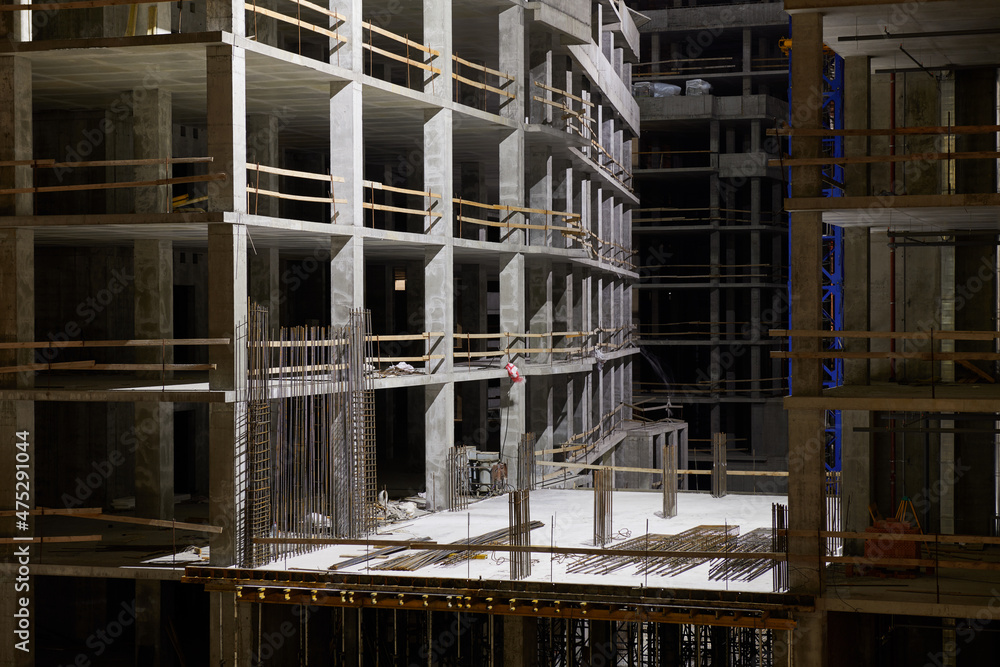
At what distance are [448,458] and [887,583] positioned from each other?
10.7m

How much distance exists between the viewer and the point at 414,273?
1281 inches

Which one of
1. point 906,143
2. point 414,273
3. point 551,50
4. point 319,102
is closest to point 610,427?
point 414,273

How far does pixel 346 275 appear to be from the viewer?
21531 millimetres

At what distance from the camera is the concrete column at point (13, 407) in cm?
1861

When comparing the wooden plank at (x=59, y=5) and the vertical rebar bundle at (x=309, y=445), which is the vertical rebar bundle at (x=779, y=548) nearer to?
the vertical rebar bundle at (x=309, y=445)

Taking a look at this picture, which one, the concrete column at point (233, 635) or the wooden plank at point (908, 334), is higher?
the wooden plank at point (908, 334)

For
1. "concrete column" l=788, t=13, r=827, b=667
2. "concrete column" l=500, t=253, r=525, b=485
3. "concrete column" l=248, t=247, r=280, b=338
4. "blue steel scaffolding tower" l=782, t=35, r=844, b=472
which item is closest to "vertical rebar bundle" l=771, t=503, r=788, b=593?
"concrete column" l=788, t=13, r=827, b=667

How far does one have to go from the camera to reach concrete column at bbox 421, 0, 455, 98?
78.9ft

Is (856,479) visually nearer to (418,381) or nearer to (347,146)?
(418,381)

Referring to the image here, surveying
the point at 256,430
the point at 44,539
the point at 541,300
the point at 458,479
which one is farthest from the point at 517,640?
the point at 541,300

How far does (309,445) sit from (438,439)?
403 centimetres

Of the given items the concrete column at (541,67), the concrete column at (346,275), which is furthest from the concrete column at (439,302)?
the concrete column at (541,67)

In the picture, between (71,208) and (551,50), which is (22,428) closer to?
(71,208)

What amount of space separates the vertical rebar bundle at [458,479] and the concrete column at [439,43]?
5.73 meters
